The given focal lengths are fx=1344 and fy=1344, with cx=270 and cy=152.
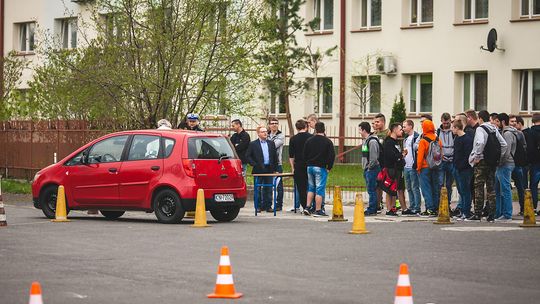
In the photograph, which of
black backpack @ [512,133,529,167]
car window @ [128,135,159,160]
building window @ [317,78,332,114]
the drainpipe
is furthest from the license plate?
building window @ [317,78,332,114]

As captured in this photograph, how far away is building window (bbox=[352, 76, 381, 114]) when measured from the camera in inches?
1843

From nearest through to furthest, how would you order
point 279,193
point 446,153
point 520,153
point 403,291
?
point 403,291 < point 520,153 < point 446,153 < point 279,193

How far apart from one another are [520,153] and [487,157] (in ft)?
4.13

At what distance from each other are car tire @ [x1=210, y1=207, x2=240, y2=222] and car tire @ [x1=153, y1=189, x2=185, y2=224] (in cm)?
112

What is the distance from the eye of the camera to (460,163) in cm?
2317

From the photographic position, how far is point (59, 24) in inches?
2312

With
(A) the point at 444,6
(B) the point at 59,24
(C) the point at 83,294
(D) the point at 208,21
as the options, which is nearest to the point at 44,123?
(D) the point at 208,21

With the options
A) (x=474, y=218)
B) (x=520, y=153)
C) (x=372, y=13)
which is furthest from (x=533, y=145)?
(x=372, y=13)

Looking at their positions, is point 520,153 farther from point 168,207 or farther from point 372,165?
point 168,207

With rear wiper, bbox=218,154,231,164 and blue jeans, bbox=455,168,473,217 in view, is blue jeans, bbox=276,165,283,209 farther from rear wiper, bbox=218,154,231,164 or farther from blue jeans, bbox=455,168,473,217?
blue jeans, bbox=455,168,473,217

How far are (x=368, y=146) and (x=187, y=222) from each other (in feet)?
13.4

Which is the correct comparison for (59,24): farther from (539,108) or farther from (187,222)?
(187,222)

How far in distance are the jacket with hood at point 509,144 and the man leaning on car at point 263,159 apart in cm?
516

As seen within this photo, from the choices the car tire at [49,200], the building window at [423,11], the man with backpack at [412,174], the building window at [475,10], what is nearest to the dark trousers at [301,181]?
the man with backpack at [412,174]
